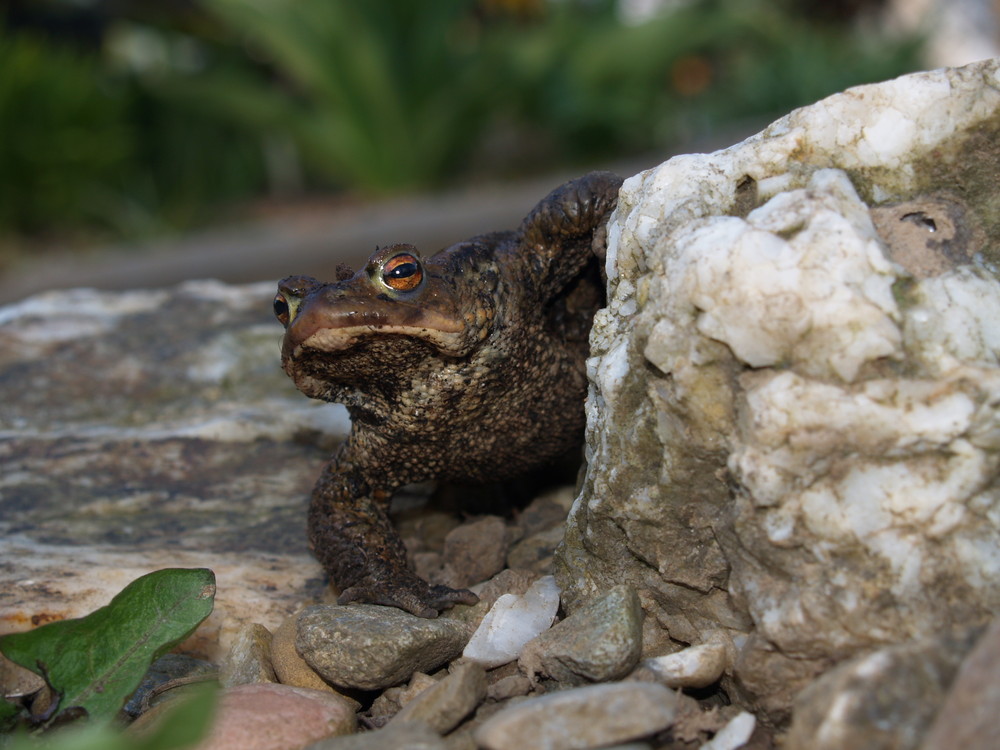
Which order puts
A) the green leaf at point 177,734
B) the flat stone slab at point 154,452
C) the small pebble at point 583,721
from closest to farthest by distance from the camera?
the green leaf at point 177,734
the small pebble at point 583,721
the flat stone slab at point 154,452

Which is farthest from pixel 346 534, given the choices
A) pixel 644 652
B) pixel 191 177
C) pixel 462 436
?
pixel 191 177

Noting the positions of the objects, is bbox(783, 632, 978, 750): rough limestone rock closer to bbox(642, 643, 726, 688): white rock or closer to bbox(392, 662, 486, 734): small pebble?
bbox(642, 643, 726, 688): white rock

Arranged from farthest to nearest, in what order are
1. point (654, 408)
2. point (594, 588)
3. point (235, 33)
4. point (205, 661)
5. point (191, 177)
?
point (235, 33), point (191, 177), point (205, 661), point (594, 588), point (654, 408)

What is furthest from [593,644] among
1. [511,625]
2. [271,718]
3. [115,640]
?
[115,640]

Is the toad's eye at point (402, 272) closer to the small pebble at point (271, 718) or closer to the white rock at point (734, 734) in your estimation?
the small pebble at point (271, 718)

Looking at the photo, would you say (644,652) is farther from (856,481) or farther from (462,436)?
(462,436)

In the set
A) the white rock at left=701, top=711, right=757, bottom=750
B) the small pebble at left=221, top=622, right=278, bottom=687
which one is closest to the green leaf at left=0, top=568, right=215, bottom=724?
the small pebble at left=221, top=622, right=278, bottom=687

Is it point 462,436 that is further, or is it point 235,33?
point 235,33

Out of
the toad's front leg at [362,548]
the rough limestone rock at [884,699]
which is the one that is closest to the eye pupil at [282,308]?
the toad's front leg at [362,548]
